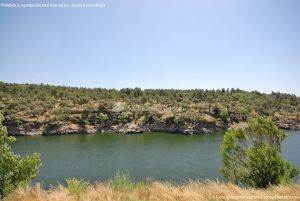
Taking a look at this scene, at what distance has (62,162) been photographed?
41250 millimetres

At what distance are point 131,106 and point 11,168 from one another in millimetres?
78071

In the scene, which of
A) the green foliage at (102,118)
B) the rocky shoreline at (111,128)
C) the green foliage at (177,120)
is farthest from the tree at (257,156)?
the green foliage at (102,118)

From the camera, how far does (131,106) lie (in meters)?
86.8

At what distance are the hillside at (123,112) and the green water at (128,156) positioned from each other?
6.97 metres

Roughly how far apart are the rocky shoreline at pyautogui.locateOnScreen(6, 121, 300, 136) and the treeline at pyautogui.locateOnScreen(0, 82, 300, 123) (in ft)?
7.33

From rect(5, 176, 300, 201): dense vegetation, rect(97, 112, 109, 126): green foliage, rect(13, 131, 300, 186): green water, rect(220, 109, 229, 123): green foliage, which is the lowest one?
rect(13, 131, 300, 186): green water

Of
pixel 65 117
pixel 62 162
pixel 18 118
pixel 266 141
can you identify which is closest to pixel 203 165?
pixel 266 141

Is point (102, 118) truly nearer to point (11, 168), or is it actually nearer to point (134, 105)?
point (134, 105)

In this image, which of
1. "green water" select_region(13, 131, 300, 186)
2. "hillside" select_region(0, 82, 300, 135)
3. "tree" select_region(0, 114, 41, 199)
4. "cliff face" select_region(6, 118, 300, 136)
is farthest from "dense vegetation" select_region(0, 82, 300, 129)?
"tree" select_region(0, 114, 41, 199)

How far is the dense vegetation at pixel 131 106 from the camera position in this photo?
77.1 meters

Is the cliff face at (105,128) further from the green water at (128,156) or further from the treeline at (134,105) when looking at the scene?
the green water at (128,156)

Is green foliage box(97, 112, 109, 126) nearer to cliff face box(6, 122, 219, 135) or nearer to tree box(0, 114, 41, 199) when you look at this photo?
cliff face box(6, 122, 219, 135)

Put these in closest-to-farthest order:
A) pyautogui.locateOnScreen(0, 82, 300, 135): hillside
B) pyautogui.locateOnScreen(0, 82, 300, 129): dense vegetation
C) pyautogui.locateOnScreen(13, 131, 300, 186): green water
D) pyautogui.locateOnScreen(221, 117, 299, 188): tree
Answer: pyautogui.locateOnScreen(221, 117, 299, 188): tree → pyautogui.locateOnScreen(13, 131, 300, 186): green water → pyautogui.locateOnScreen(0, 82, 300, 135): hillside → pyautogui.locateOnScreen(0, 82, 300, 129): dense vegetation

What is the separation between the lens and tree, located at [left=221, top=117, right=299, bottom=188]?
16.8 m
